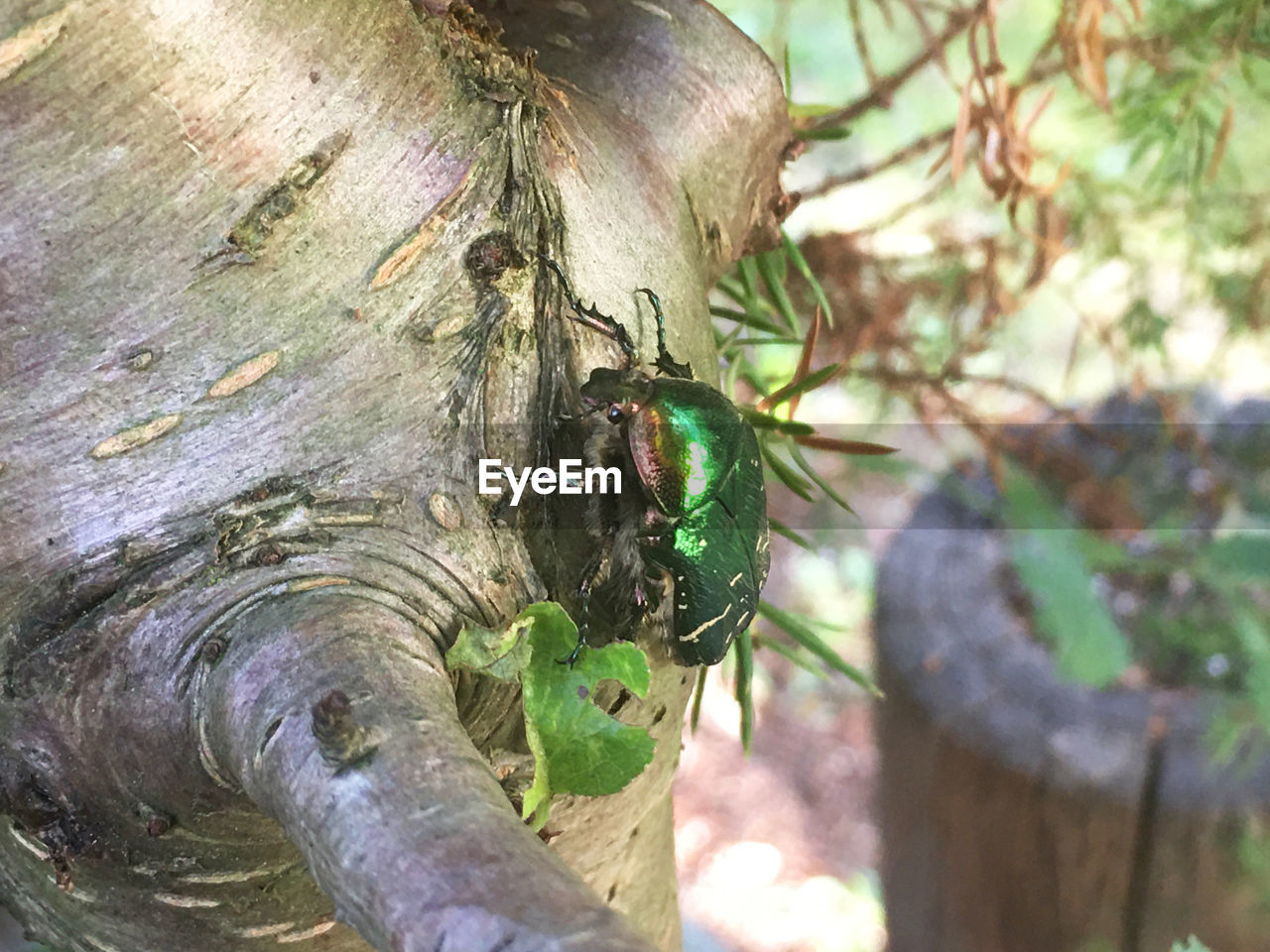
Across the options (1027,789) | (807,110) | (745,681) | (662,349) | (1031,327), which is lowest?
(1027,789)

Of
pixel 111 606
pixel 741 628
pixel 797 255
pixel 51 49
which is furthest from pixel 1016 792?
pixel 51 49

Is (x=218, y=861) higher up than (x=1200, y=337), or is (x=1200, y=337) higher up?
(x=1200, y=337)

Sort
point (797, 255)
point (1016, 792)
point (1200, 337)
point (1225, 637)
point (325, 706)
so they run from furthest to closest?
point (1200, 337), point (1225, 637), point (1016, 792), point (797, 255), point (325, 706)

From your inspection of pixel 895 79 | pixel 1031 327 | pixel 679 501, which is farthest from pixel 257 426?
pixel 1031 327

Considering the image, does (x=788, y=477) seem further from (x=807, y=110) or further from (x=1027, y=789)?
(x=1027, y=789)

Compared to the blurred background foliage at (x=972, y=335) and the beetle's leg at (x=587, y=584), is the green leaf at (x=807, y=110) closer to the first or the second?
the blurred background foliage at (x=972, y=335)

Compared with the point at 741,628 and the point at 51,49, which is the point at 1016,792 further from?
the point at 51,49

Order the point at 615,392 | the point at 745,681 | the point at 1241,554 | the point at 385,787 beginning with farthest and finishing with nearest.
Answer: the point at 1241,554 → the point at 745,681 → the point at 615,392 → the point at 385,787

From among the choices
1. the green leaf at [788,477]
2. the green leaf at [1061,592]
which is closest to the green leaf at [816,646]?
the green leaf at [788,477]
